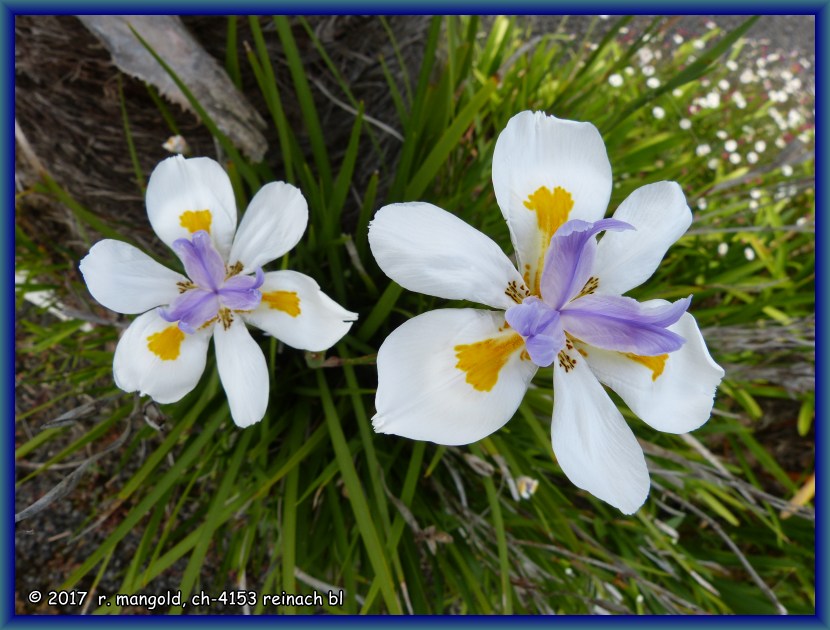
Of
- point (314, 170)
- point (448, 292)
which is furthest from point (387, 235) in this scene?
point (314, 170)

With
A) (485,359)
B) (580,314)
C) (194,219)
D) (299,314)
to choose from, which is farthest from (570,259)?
(194,219)

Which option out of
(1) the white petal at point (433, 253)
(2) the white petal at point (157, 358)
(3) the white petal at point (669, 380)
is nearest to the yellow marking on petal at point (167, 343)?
(2) the white petal at point (157, 358)

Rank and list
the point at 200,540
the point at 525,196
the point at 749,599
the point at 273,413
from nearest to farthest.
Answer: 1. the point at 525,196
2. the point at 200,540
3. the point at 273,413
4. the point at 749,599

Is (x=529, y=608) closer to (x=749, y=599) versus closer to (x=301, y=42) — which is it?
(x=749, y=599)

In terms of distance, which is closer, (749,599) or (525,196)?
(525,196)

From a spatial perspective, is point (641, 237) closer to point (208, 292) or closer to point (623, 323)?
point (623, 323)

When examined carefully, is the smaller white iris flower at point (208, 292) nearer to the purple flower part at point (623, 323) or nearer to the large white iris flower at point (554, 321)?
the large white iris flower at point (554, 321)

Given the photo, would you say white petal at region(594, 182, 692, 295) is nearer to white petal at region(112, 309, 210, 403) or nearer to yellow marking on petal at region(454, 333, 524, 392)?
yellow marking on petal at region(454, 333, 524, 392)
